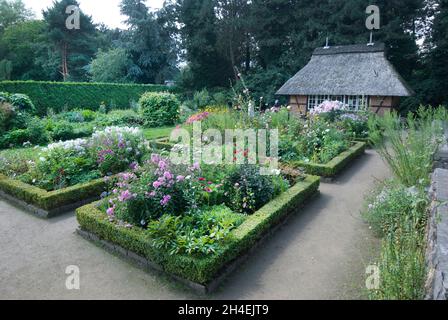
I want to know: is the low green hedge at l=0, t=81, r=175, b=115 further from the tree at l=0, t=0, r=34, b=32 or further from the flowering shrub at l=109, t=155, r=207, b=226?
the tree at l=0, t=0, r=34, b=32

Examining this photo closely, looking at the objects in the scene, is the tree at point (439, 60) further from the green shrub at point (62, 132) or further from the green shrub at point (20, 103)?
the green shrub at point (20, 103)

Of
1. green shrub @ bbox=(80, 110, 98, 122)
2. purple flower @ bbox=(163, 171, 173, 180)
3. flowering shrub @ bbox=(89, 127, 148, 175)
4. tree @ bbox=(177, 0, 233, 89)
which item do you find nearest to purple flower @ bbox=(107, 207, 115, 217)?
purple flower @ bbox=(163, 171, 173, 180)

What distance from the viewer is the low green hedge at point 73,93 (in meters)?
15.4

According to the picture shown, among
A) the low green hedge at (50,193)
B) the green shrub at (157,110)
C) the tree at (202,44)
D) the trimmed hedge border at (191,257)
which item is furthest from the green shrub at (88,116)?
the trimmed hedge border at (191,257)

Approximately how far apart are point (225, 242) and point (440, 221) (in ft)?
7.09

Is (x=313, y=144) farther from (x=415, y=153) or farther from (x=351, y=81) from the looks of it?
(x=351, y=81)

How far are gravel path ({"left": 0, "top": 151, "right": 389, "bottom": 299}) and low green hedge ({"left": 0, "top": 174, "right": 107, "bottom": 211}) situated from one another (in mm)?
266

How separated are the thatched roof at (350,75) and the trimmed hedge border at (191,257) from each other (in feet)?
36.6

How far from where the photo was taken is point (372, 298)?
9.48ft

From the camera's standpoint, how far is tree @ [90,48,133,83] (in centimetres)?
2588

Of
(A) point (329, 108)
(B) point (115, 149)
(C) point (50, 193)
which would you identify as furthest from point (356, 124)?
(C) point (50, 193)

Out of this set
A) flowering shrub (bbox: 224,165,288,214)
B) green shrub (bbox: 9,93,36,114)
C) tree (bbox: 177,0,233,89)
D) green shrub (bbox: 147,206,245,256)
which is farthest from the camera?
tree (bbox: 177,0,233,89)

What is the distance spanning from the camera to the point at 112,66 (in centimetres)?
2588

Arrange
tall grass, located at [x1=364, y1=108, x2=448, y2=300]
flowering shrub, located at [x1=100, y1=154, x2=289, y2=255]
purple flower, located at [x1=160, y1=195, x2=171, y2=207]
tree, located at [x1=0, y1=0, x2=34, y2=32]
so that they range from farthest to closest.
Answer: tree, located at [x1=0, y1=0, x2=34, y2=32] → purple flower, located at [x1=160, y1=195, x2=171, y2=207] → flowering shrub, located at [x1=100, y1=154, x2=289, y2=255] → tall grass, located at [x1=364, y1=108, x2=448, y2=300]
